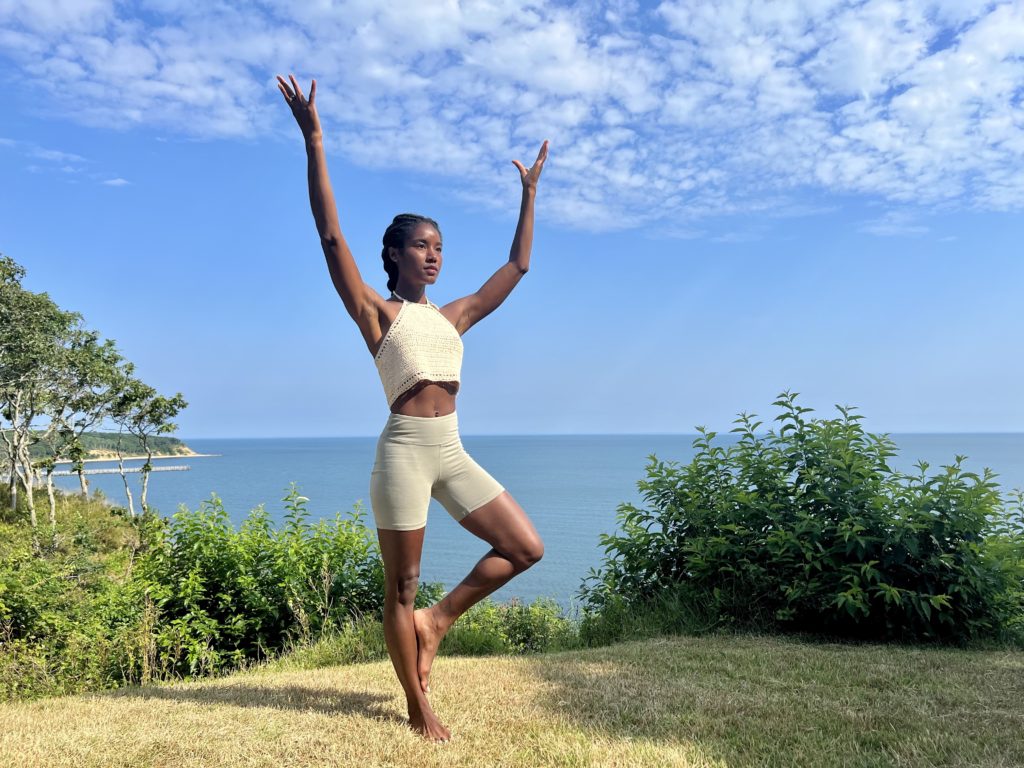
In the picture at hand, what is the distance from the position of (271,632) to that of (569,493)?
56.4m

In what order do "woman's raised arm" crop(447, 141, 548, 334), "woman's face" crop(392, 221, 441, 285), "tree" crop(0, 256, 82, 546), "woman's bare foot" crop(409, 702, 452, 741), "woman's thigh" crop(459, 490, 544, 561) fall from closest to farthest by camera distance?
"woman's bare foot" crop(409, 702, 452, 741) < "woman's thigh" crop(459, 490, 544, 561) < "woman's face" crop(392, 221, 441, 285) < "woman's raised arm" crop(447, 141, 548, 334) < "tree" crop(0, 256, 82, 546)

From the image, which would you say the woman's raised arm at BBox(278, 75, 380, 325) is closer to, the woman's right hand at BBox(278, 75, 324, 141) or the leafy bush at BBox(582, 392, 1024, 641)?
the woman's right hand at BBox(278, 75, 324, 141)

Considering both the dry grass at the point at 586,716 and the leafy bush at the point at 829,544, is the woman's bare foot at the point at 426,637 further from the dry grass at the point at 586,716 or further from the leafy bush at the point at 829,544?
the leafy bush at the point at 829,544

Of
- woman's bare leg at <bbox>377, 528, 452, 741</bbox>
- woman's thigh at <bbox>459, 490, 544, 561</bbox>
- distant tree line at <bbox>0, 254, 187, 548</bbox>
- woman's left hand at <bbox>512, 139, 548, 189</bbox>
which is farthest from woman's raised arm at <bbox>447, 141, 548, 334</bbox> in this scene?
distant tree line at <bbox>0, 254, 187, 548</bbox>

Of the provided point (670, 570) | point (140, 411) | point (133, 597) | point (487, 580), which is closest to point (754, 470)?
point (670, 570)

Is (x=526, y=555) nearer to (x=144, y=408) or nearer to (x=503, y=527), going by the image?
(x=503, y=527)

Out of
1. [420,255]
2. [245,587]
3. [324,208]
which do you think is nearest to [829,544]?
[420,255]

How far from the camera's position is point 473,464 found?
Result: 11.8 feet

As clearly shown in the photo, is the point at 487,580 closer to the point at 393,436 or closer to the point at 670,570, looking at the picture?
the point at 393,436

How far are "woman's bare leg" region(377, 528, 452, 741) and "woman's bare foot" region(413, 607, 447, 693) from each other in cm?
6

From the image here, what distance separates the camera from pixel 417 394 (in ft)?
11.4

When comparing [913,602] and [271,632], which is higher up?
[913,602]

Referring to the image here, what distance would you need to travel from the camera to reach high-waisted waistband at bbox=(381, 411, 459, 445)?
11.2 feet

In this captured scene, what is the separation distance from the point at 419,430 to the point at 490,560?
722mm
